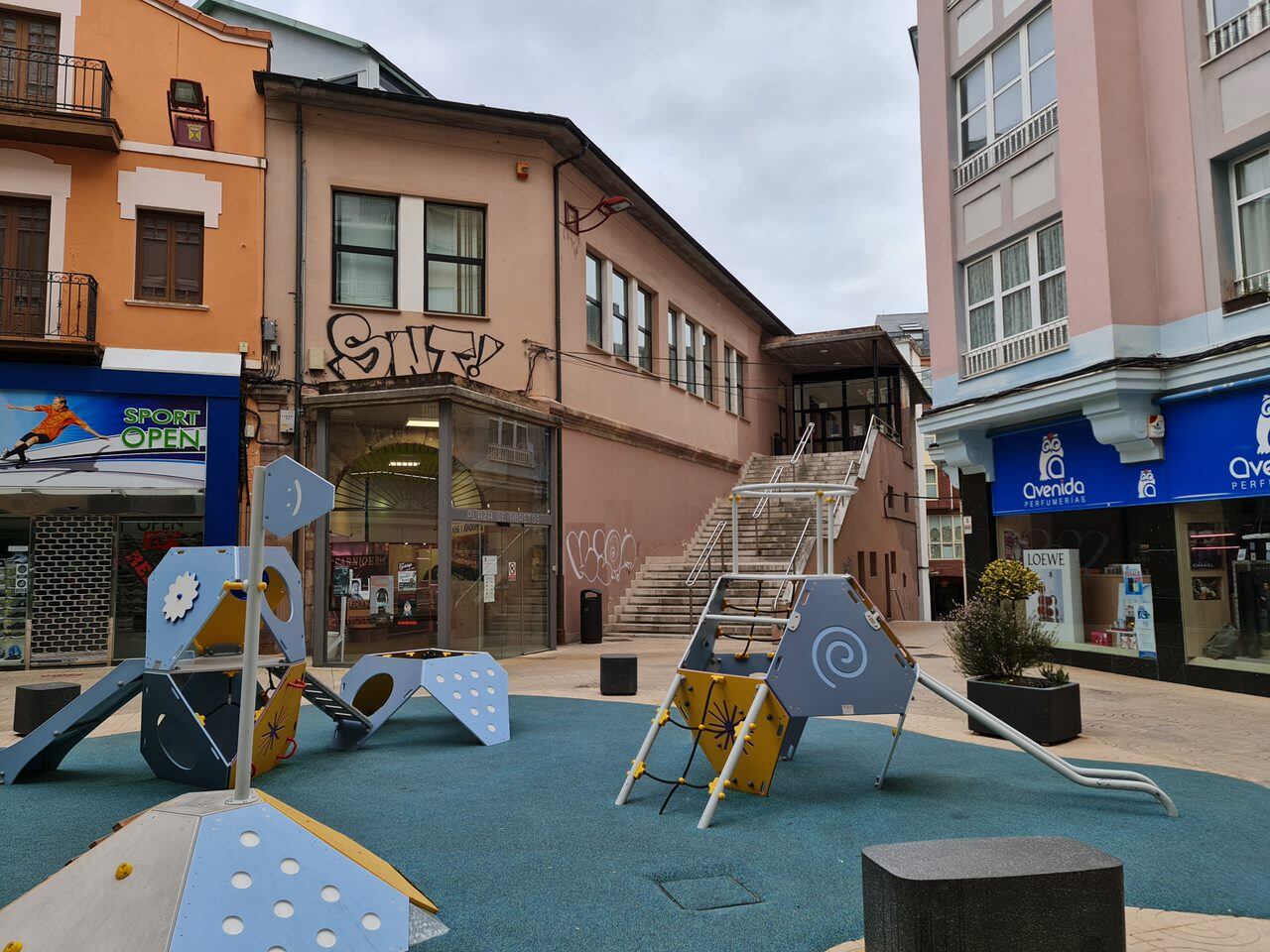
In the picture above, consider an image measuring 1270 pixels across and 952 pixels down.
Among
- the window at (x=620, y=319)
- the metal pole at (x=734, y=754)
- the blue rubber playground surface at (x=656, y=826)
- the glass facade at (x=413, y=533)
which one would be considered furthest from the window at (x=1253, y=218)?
the window at (x=620, y=319)

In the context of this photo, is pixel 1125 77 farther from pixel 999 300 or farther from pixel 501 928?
pixel 501 928

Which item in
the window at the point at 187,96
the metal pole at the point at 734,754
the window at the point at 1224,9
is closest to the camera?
the metal pole at the point at 734,754

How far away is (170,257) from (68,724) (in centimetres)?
976

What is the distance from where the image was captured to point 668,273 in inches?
882

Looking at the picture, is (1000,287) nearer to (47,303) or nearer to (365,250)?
(365,250)

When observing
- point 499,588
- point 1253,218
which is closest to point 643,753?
point 499,588

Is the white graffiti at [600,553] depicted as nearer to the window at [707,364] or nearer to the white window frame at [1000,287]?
the window at [707,364]

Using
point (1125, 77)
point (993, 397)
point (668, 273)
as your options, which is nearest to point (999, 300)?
point (993, 397)

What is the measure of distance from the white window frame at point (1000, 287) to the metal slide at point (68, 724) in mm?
11288

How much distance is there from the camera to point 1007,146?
13656 mm

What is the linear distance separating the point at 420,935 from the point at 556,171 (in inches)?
601

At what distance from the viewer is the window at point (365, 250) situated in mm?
15211

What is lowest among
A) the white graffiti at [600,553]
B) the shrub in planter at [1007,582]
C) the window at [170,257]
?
the shrub in planter at [1007,582]

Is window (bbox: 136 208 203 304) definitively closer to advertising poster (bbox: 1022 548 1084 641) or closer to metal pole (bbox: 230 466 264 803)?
metal pole (bbox: 230 466 264 803)
